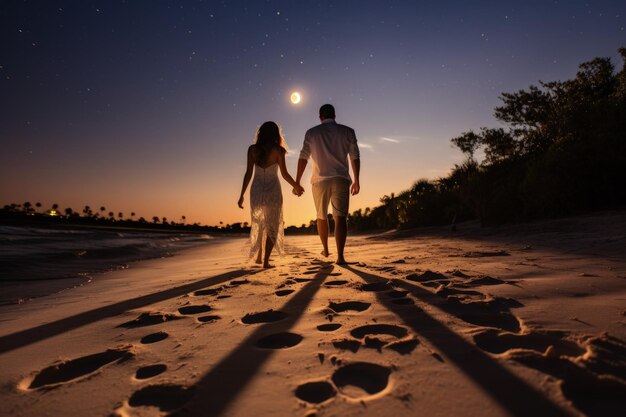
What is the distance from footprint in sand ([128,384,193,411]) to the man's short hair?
164 inches

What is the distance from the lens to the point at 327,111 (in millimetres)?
4738

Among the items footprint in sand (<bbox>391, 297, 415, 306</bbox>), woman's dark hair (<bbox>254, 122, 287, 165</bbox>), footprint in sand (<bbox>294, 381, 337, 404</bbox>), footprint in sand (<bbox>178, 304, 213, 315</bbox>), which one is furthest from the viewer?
woman's dark hair (<bbox>254, 122, 287, 165</bbox>)

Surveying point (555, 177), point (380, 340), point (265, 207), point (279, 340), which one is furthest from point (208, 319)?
point (555, 177)

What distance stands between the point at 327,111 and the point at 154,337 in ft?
12.6

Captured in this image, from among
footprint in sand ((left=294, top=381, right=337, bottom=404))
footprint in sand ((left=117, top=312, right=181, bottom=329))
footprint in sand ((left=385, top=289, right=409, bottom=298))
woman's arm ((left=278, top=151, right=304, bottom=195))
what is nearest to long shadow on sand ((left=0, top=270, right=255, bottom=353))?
footprint in sand ((left=117, top=312, right=181, bottom=329))

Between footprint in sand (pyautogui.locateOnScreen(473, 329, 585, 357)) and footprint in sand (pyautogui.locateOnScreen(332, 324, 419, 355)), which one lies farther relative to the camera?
footprint in sand (pyautogui.locateOnScreen(332, 324, 419, 355))

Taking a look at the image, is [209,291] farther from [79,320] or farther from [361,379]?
[361,379]

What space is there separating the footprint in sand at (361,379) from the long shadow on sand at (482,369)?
246 mm

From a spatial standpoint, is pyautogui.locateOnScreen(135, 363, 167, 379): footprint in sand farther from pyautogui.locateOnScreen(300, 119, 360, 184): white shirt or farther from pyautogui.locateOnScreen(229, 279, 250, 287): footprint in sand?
pyautogui.locateOnScreen(300, 119, 360, 184): white shirt

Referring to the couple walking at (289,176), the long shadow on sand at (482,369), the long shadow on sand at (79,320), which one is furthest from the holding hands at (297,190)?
A: the long shadow on sand at (482,369)

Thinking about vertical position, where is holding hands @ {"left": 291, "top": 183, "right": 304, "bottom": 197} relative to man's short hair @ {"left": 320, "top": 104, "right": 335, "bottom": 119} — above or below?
below

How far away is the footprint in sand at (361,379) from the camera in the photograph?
38.2 inches

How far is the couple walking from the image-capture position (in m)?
4.53

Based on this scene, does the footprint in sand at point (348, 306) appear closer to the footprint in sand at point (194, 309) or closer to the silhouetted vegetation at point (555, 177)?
the footprint in sand at point (194, 309)
